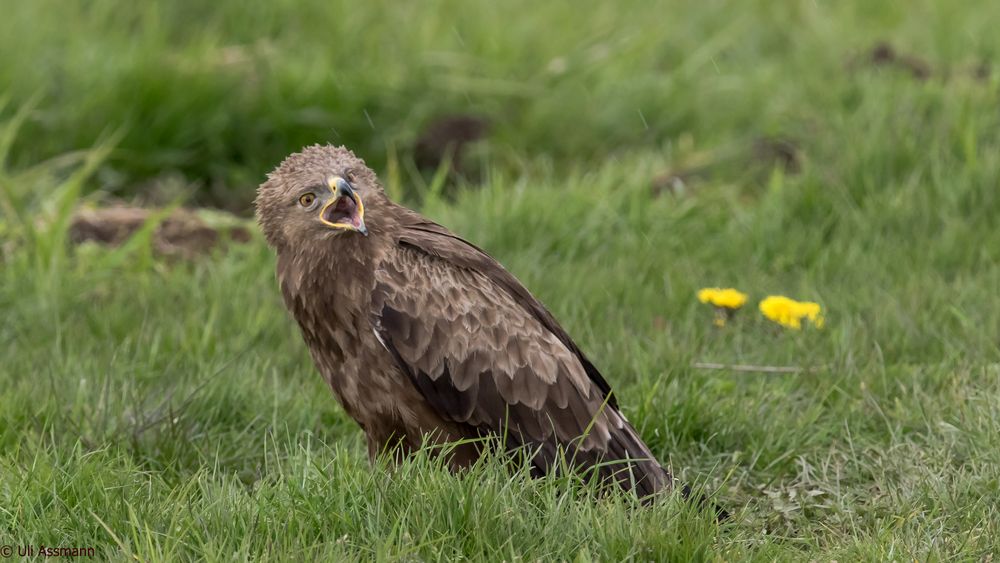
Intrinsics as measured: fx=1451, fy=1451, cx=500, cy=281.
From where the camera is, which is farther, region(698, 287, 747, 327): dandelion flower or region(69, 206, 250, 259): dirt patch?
region(69, 206, 250, 259): dirt patch

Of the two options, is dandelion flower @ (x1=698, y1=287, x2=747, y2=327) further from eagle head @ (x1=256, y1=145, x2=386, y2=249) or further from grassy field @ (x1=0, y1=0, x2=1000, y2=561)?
eagle head @ (x1=256, y1=145, x2=386, y2=249)

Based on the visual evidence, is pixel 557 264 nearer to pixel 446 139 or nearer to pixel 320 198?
pixel 446 139

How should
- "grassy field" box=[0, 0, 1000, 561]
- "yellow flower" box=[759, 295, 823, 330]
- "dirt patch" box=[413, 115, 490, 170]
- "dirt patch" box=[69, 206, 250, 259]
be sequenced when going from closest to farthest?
"grassy field" box=[0, 0, 1000, 561], "yellow flower" box=[759, 295, 823, 330], "dirt patch" box=[69, 206, 250, 259], "dirt patch" box=[413, 115, 490, 170]

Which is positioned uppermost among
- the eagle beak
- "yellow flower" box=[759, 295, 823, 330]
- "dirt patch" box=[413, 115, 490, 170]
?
the eagle beak

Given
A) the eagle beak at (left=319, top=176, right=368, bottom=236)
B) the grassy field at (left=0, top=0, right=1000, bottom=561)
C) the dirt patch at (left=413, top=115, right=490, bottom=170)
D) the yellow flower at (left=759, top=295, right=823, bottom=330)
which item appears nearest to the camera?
the grassy field at (left=0, top=0, right=1000, bottom=561)

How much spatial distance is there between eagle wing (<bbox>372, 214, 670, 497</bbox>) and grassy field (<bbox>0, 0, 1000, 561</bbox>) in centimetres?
29

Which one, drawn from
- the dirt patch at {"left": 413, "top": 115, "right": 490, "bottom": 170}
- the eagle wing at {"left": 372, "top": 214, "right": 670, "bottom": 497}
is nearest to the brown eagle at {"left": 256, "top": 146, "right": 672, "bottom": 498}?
the eagle wing at {"left": 372, "top": 214, "right": 670, "bottom": 497}

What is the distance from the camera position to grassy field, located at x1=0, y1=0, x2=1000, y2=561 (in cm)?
375

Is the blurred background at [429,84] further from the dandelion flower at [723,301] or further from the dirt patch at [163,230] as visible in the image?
the dandelion flower at [723,301]

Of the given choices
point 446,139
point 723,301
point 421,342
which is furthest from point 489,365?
point 446,139

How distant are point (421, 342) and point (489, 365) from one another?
222mm

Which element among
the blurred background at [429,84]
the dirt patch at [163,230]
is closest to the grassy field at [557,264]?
the blurred background at [429,84]

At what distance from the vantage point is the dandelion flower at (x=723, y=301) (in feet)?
18.3

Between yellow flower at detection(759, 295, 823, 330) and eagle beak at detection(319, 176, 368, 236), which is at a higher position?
eagle beak at detection(319, 176, 368, 236)
